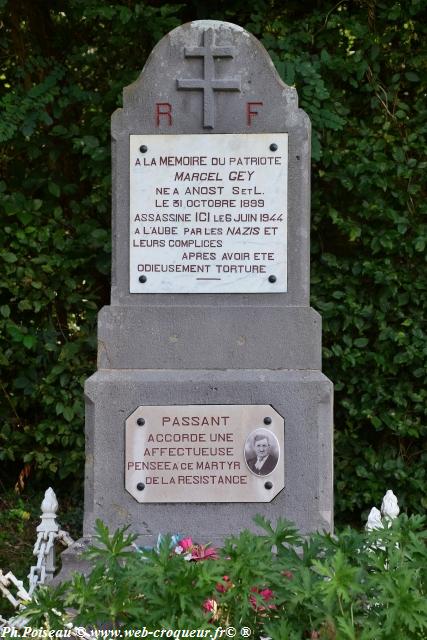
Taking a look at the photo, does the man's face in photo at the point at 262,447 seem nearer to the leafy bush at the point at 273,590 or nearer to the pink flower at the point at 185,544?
the pink flower at the point at 185,544

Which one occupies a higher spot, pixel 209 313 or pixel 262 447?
pixel 209 313

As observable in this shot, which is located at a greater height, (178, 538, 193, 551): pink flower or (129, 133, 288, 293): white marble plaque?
(129, 133, 288, 293): white marble plaque

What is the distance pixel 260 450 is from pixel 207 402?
30cm

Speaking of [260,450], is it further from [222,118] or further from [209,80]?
[209,80]

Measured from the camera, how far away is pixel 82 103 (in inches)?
222

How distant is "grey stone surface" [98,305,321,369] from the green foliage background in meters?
1.39

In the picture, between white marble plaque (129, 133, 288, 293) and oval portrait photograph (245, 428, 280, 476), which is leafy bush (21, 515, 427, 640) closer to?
oval portrait photograph (245, 428, 280, 476)

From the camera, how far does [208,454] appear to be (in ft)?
12.2

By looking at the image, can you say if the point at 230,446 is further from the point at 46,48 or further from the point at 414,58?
the point at 46,48

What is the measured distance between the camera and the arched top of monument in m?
3.79

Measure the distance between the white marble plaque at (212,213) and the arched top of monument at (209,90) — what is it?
0.07m

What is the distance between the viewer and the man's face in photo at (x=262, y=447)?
3725 millimetres

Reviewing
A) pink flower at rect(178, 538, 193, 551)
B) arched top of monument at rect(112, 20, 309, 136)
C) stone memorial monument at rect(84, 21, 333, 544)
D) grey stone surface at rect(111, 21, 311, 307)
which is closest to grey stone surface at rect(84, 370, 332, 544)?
stone memorial monument at rect(84, 21, 333, 544)

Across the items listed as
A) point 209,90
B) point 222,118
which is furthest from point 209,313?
point 209,90
